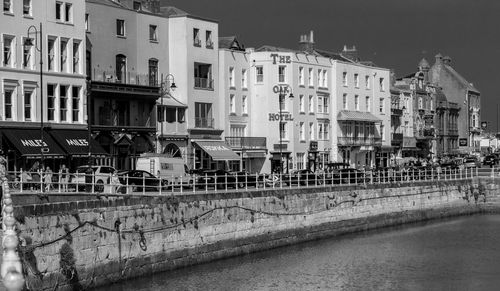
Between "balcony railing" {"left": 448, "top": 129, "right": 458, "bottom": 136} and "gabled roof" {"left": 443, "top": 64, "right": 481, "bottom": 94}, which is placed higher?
"gabled roof" {"left": 443, "top": 64, "right": 481, "bottom": 94}

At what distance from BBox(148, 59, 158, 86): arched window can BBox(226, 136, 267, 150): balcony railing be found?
9264 millimetres

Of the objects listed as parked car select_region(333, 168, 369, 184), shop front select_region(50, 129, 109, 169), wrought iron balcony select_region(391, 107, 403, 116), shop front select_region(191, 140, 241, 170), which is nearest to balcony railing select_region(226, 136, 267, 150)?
shop front select_region(191, 140, 241, 170)

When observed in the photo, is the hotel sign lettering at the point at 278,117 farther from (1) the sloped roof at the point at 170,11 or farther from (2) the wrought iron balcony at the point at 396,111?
(2) the wrought iron balcony at the point at 396,111

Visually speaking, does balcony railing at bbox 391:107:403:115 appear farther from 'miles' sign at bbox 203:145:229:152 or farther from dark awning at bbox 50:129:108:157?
dark awning at bbox 50:129:108:157

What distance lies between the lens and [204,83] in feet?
226

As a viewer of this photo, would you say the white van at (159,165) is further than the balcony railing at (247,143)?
No

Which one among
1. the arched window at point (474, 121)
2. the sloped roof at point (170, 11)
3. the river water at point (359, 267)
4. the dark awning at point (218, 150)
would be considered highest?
the sloped roof at point (170, 11)

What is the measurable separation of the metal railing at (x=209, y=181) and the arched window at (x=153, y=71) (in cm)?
1291

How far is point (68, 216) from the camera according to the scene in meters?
29.5

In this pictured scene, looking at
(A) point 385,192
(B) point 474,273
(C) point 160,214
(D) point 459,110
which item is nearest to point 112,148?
(A) point 385,192

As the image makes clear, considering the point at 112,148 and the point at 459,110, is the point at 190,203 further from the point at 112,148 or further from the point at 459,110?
the point at 459,110

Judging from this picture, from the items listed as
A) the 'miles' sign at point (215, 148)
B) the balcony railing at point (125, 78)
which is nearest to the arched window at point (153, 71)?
the balcony railing at point (125, 78)

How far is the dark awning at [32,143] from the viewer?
162ft

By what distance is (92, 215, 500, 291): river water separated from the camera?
34.7m
